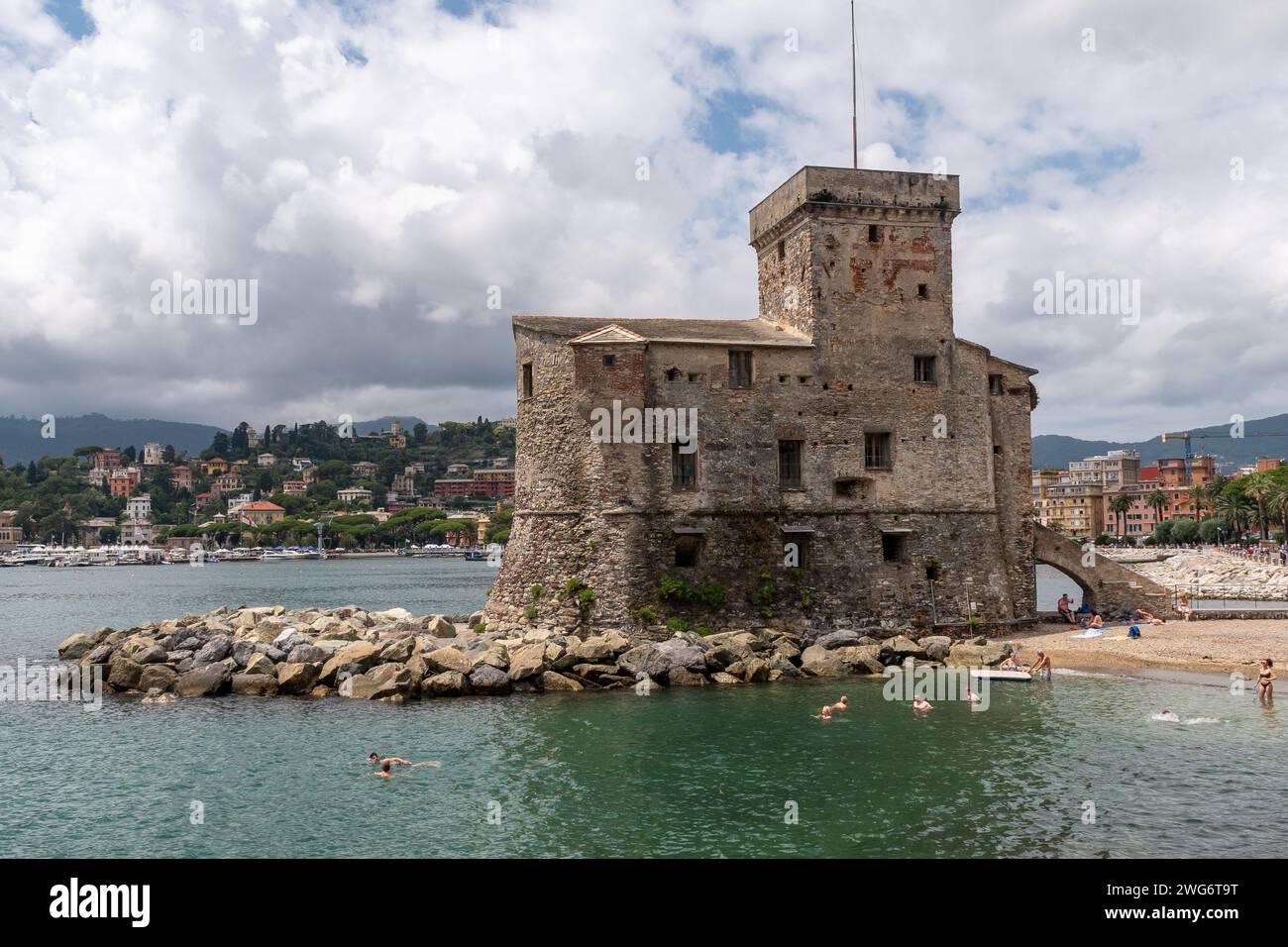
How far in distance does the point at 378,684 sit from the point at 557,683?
5505 mm

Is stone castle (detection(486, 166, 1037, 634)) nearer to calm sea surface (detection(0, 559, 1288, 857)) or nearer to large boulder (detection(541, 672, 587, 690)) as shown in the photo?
large boulder (detection(541, 672, 587, 690))

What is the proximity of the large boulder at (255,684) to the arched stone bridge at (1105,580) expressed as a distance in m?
29.5

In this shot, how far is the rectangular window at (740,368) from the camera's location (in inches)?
1459

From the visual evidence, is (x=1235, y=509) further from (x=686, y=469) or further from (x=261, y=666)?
(x=261, y=666)

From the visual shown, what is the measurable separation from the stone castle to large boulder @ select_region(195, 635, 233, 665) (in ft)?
31.5

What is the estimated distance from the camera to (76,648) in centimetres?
4134

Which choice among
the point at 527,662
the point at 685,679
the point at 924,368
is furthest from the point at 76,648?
the point at 924,368

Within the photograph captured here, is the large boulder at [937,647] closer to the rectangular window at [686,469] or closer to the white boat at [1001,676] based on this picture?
the white boat at [1001,676]

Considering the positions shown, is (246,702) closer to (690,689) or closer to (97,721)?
(97,721)

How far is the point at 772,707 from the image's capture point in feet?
93.8

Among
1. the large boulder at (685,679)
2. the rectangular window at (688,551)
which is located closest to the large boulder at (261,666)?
the large boulder at (685,679)

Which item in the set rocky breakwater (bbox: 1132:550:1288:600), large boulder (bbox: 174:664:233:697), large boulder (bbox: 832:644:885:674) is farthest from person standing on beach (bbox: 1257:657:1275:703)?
rocky breakwater (bbox: 1132:550:1288:600)

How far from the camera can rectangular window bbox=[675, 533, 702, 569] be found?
120 ft

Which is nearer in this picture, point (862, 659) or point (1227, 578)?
point (862, 659)
